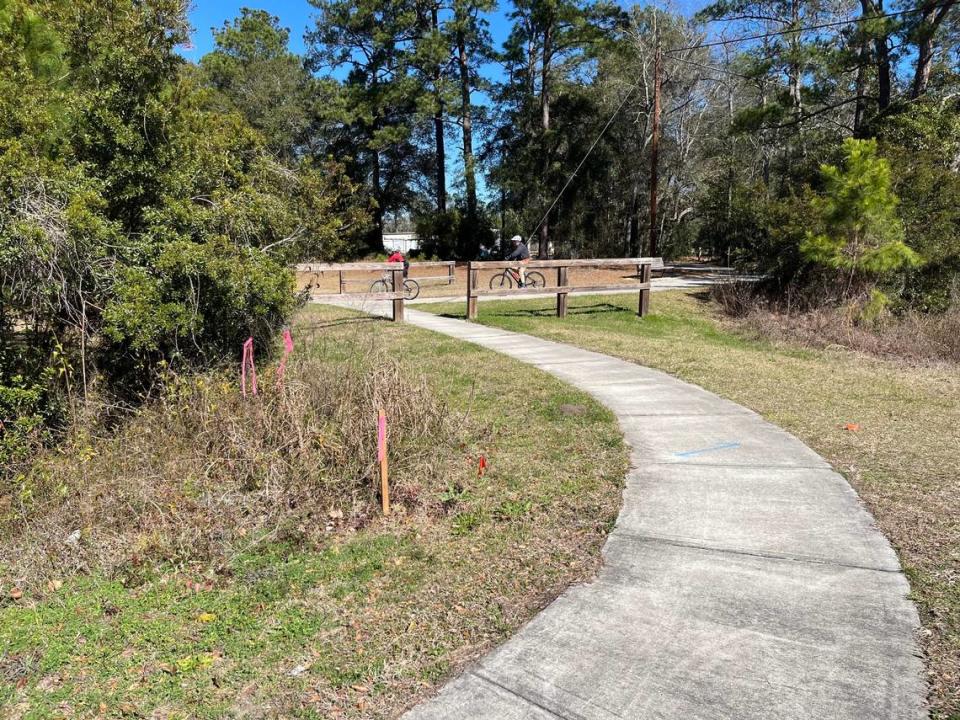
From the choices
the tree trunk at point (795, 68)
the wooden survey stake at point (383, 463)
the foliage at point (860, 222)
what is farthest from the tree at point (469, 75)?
the wooden survey stake at point (383, 463)

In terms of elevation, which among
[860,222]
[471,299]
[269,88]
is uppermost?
[269,88]

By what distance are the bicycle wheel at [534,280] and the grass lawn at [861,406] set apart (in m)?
2.78

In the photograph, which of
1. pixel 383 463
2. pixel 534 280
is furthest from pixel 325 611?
pixel 534 280

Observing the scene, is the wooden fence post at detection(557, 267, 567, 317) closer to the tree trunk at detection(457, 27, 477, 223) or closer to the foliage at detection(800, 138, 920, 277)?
the foliage at detection(800, 138, 920, 277)

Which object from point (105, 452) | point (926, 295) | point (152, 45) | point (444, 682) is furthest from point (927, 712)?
point (926, 295)

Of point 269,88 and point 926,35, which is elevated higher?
point 269,88

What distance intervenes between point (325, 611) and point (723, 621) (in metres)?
1.99

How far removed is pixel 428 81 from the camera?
124 feet

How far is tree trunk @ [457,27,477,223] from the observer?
1473 inches

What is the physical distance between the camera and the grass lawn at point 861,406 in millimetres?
3709

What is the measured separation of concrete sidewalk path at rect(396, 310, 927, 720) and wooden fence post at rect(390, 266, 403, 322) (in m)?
8.06

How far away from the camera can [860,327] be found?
13922 millimetres

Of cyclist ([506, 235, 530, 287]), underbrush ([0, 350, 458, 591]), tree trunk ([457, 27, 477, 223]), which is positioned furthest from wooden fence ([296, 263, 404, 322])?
tree trunk ([457, 27, 477, 223])

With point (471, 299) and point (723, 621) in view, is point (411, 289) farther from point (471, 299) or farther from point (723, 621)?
point (723, 621)
